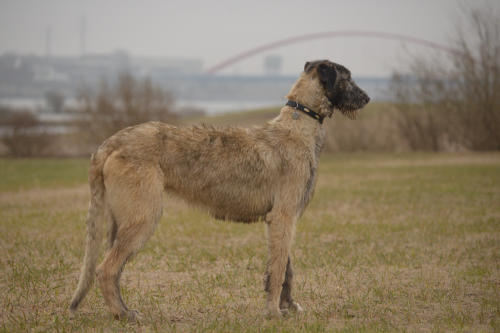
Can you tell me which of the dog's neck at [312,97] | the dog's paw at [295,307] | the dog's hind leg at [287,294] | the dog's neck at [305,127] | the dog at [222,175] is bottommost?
the dog's paw at [295,307]

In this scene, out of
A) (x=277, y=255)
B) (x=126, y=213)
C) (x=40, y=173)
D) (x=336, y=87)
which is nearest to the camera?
(x=126, y=213)

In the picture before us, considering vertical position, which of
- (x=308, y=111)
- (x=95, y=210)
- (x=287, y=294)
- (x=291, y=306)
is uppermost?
(x=308, y=111)

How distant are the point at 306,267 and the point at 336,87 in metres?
2.98

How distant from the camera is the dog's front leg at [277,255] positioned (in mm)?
5613

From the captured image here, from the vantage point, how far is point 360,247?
30.3 feet

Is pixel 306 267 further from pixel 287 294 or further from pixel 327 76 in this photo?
pixel 327 76

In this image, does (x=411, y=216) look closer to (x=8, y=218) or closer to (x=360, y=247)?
(x=360, y=247)

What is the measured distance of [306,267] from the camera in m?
7.94

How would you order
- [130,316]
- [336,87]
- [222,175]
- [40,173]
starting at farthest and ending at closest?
[40,173]
[336,87]
[222,175]
[130,316]

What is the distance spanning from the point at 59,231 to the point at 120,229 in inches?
231

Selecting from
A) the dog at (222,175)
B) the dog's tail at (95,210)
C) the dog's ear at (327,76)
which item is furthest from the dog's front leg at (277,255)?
the dog's tail at (95,210)

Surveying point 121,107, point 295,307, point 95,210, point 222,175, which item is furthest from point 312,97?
point 121,107

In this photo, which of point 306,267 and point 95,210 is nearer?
point 95,210

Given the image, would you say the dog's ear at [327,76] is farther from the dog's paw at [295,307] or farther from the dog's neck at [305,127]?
the dog's paw at [295,307]
